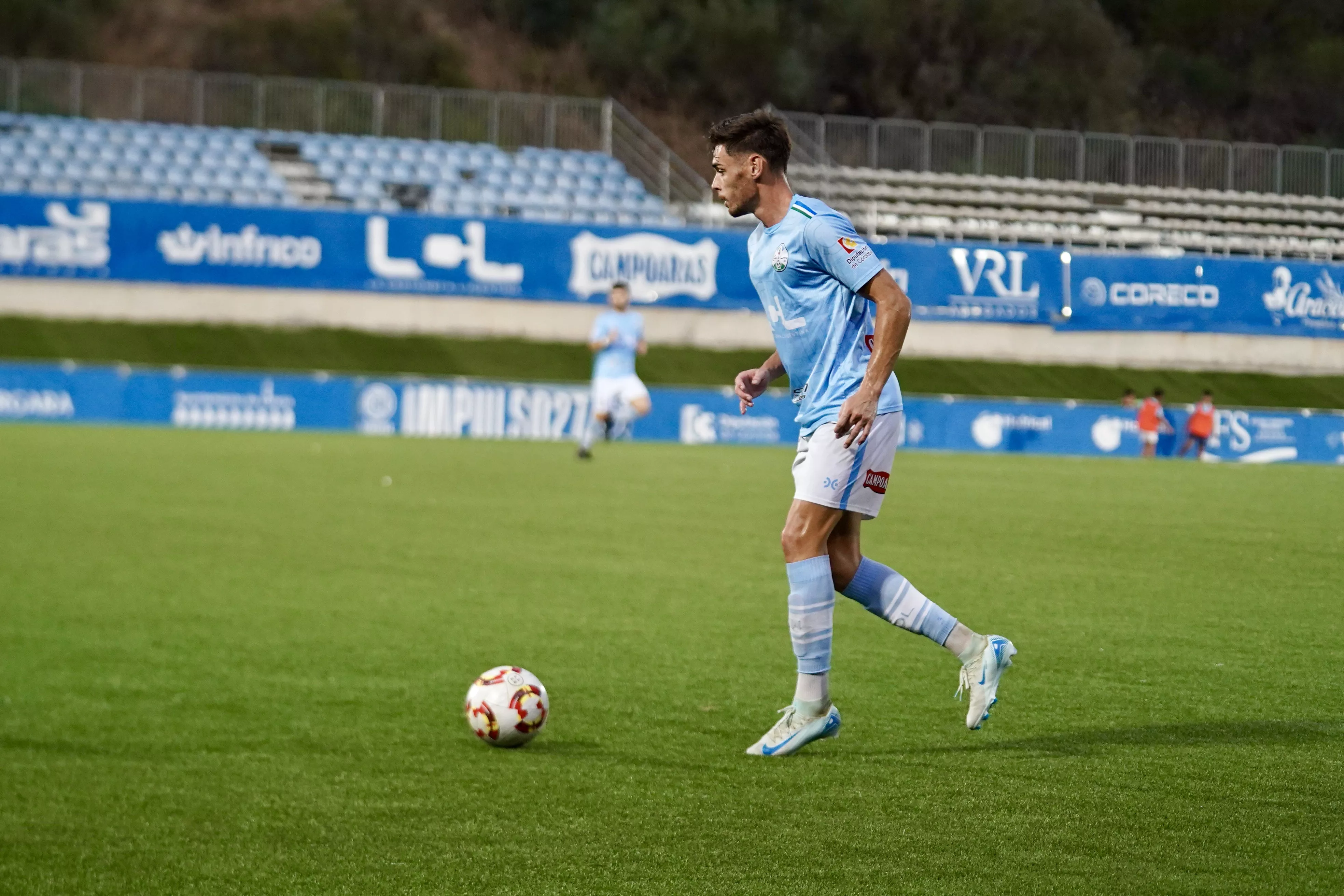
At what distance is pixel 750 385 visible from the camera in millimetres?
5645

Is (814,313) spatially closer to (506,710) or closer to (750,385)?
(750,385)

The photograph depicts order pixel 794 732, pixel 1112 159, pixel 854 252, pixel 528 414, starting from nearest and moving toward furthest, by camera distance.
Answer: pixel 854 252
pixel 794 732
pixel 528 414
pixel 1112 159

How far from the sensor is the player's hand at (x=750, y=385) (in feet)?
18.3

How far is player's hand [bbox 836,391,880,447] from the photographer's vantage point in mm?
4672

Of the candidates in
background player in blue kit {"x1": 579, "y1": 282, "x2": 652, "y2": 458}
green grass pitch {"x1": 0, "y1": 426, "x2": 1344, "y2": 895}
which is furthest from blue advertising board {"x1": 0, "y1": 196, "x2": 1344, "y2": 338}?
green grass pitch {"x1": 0, "y1": 426, "x2": 1344, "y2": 895}

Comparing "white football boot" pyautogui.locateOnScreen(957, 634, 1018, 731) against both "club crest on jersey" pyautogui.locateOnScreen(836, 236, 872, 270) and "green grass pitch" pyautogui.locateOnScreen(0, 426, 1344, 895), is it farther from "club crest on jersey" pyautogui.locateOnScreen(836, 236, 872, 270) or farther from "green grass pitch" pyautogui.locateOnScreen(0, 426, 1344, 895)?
"club crest on jersey" pyautogui.locateOnScreen(836, 236, 872, 270)

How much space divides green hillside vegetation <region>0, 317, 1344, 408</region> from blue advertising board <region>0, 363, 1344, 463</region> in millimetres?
4327

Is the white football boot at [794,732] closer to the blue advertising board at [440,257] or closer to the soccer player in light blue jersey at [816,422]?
the soccer player in light blue jersey at [816,422]

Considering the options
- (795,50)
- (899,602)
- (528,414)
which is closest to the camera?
(899,602)

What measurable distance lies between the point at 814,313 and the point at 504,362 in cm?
2653

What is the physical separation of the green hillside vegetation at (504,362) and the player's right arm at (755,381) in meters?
24.8

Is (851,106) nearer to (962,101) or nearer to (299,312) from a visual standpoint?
(962,101)

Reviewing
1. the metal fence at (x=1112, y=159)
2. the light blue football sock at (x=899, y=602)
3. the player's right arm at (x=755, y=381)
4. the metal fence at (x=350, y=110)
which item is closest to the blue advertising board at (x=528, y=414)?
the metal fence at (x=350, y=110)

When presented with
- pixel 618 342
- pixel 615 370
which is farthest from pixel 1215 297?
pixel 618 342
